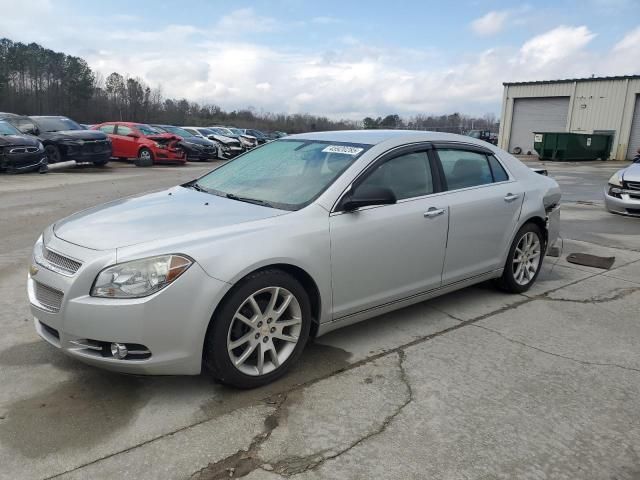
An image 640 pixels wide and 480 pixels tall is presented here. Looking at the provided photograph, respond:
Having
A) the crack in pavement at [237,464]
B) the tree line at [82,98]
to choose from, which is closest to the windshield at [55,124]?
the crack in pavement at [237,464]

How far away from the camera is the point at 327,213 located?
342cm

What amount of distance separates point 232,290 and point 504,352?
2.08 metres

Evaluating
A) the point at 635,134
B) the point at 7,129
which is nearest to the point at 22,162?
the point at 7,129

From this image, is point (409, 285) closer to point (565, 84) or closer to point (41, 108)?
point (565, 84)

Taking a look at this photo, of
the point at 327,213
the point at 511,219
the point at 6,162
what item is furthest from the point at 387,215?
the point at 6,162

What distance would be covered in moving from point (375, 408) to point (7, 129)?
51.9 ft

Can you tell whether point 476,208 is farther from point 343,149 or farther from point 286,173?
point 286,173

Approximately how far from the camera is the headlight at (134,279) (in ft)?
9.09

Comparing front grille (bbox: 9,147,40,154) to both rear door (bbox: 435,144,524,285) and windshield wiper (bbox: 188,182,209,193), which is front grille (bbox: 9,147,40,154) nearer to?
windshield wiper (bbox: 188,182,209,193)

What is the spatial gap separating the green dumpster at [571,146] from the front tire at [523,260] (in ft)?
89.3

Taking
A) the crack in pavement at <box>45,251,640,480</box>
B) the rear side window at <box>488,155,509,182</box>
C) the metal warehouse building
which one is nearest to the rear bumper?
the crack in pavement at <box>45,251,640,480</box>

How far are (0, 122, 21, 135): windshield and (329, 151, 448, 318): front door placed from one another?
48.2ft

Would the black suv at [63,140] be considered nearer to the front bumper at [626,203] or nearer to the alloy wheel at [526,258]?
the front bumper at [626,203]

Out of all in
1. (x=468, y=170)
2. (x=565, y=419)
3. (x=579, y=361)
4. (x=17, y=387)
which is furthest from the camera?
(x=468, y=170)
